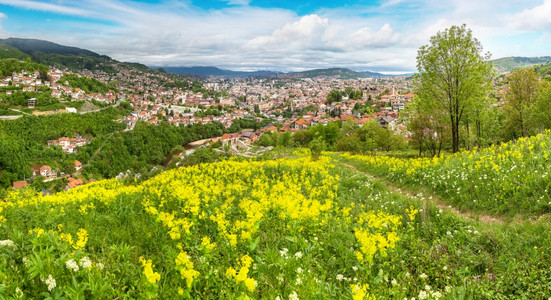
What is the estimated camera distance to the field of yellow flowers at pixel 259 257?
8.60ft

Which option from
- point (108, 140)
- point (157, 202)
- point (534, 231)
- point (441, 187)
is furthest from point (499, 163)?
point (108, 140)

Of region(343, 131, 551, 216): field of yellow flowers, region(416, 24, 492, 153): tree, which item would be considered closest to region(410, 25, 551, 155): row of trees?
region(416, 24, 492, 153): tree

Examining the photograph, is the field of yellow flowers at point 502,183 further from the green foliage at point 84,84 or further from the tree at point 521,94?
the green foliage at point 84,84

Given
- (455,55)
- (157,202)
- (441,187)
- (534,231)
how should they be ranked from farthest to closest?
(455,55) → (441,187) → (157,202) → (534,231)

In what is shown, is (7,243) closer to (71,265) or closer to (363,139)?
(71,265)

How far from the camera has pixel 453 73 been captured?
1666cm

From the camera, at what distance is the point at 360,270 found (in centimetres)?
382

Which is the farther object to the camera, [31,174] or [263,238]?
[31,174]

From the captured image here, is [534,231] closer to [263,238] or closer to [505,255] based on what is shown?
[505,255]

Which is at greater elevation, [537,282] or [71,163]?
[537,282]

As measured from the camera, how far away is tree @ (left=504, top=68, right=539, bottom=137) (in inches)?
971

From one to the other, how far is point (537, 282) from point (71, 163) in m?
84.8

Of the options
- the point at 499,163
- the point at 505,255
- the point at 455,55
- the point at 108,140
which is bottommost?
the point at 108,140

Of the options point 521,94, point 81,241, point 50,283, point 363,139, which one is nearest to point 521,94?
point 521,94
